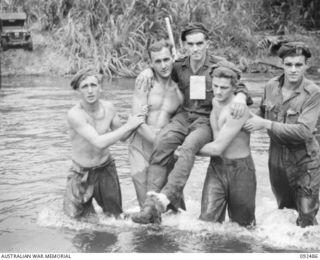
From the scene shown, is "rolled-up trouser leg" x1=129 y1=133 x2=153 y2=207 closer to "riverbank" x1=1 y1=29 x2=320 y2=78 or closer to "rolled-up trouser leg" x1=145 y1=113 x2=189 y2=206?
"rolled-up trouser leg" x1=145 y1=113 x2=189 y2=206

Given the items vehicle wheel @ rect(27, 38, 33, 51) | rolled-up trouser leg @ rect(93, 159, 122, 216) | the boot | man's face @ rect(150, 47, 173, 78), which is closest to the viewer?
the boot

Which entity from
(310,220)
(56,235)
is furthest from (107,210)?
(310,220)

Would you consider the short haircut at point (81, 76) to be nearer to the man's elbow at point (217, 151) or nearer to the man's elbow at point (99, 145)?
the man's elbow at point (99, 145)

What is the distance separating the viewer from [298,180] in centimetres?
562

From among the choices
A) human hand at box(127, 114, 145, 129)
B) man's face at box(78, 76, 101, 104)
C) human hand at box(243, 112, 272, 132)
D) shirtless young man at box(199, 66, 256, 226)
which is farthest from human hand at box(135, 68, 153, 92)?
human hand at box(243, 112, 272, 132)

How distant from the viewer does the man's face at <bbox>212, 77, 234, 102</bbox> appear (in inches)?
212

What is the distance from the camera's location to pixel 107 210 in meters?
6.30

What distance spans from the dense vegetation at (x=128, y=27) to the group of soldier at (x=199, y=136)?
1007 cm

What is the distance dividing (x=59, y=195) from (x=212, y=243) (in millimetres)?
2449

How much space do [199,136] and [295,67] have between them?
1.05 meters

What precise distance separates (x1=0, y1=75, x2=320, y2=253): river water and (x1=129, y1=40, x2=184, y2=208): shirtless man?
1.62 ft

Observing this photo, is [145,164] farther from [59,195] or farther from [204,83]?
[59,195]

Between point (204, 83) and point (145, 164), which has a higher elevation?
point (204, 83)

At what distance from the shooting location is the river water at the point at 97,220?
5742 millimetres
